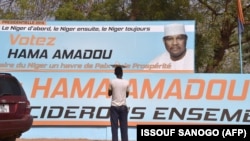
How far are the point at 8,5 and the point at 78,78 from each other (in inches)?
446

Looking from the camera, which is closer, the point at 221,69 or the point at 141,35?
the point at 141,35

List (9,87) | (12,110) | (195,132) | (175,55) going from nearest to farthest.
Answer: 1. (195,132)
2. (12,110)
3. (9,87)
4. (175,55)

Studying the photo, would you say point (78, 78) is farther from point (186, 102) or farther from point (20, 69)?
point (186, 102)

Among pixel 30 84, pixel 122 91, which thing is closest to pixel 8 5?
pixel 30 84

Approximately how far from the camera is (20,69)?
14531 mm

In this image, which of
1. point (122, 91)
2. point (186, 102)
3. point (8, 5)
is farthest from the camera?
point (8, 5)

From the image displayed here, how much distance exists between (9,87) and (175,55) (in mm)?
4898

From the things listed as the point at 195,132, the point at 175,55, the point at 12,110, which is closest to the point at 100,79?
the point at 175,55

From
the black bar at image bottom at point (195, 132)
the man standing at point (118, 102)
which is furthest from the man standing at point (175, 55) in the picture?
the black bar at image bottom at point (195, 132)

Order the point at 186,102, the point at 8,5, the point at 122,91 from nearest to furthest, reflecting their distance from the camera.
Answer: the point at 122,91 < the point at 186,102 < the point at 8,5

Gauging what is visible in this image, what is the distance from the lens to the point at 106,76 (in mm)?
14242

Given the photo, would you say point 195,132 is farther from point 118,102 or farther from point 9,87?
point 9,87

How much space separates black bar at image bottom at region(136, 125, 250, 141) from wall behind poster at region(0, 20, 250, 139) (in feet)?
30.9

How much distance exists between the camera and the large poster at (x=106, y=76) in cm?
1401
